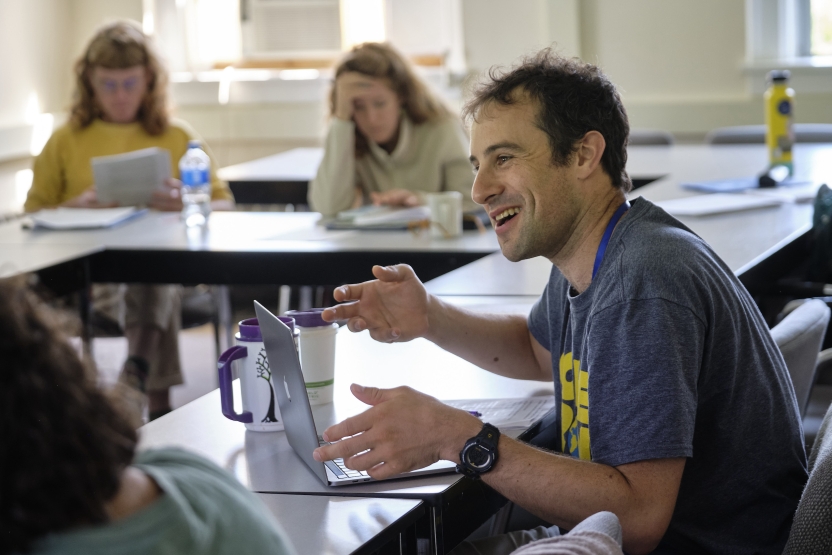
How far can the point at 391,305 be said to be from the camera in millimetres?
1634

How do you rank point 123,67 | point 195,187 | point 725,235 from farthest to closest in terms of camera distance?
point 123,67
point 195,187
point 725,235

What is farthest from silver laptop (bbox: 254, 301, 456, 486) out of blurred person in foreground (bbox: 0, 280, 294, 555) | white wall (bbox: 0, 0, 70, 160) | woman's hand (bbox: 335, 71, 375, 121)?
white wall (bbox: 0, 0, 70, 160)

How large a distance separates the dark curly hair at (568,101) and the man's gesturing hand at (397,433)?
40 cm

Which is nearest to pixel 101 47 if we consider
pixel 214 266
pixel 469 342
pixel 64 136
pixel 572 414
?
pixel 64 136

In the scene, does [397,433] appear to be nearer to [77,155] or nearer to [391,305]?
[391,305]

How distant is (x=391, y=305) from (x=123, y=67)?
227 cm

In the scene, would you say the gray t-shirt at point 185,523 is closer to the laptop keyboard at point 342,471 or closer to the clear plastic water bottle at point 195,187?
the laptop keyboard at point 342,471

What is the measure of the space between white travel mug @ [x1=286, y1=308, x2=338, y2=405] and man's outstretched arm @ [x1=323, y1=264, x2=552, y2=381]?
2.0 inches

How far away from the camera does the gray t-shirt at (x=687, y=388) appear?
1180mm

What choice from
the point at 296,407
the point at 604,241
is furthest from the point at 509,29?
the point at 296,407

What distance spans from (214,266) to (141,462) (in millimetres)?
2134

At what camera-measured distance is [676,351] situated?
1.18 meters

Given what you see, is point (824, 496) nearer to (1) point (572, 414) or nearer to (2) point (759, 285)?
(1) point (572, 414)

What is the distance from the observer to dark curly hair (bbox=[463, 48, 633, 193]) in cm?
139
